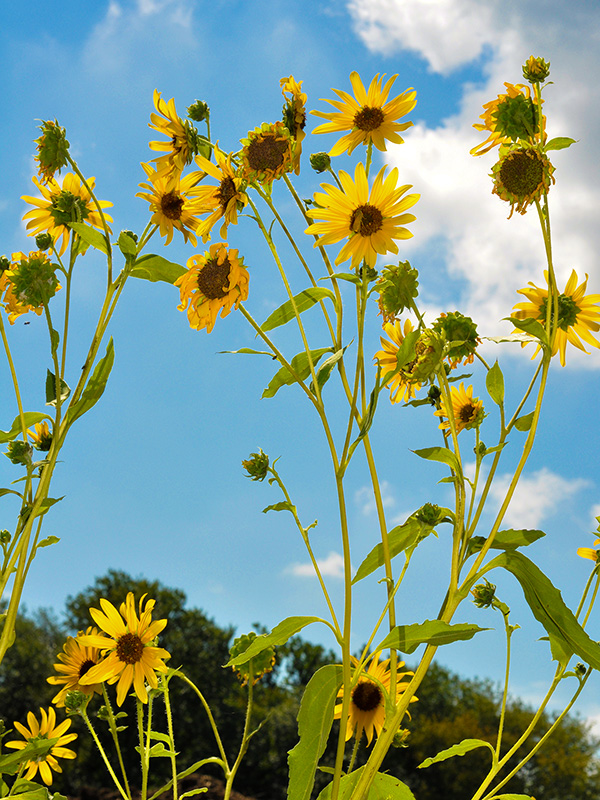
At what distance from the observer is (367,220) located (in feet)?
3.81

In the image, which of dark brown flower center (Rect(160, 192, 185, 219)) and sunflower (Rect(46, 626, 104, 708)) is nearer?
dark brown flower center (Rect(160, 192, 185, 219))

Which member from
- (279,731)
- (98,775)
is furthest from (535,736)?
(98,775)

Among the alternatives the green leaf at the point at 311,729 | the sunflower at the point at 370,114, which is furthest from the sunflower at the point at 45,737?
the sunflower at the point at 370,114

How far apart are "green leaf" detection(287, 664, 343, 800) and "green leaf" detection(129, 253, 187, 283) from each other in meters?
0.78

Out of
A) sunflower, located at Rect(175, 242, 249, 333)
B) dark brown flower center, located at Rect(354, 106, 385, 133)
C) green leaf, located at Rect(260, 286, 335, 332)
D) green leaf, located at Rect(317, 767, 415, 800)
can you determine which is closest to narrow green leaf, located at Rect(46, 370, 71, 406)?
sunflower, located at Rect(175, 242, 249, 333)

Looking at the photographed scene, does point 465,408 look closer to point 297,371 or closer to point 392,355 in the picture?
point 392,355

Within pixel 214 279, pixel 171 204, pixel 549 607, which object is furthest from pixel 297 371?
pixel 549 607

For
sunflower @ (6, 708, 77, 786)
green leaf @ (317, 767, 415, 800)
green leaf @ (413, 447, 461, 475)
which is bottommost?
sunflower @ (6, 708, 77, 786)

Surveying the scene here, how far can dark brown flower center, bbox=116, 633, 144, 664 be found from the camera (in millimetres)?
1464

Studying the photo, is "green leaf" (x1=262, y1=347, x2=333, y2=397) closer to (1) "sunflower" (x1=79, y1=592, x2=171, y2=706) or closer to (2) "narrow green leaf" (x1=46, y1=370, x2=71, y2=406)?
(2) "narrow green leaf" (x1=46, y1=370, x2=71, y2=406)

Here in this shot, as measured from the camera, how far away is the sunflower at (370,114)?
1.28 meters

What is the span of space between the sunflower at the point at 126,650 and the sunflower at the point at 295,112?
38.7 inches

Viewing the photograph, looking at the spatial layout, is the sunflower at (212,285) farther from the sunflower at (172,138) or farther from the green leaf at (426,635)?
the green leaf at (426,635)

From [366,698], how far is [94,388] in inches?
35.1
